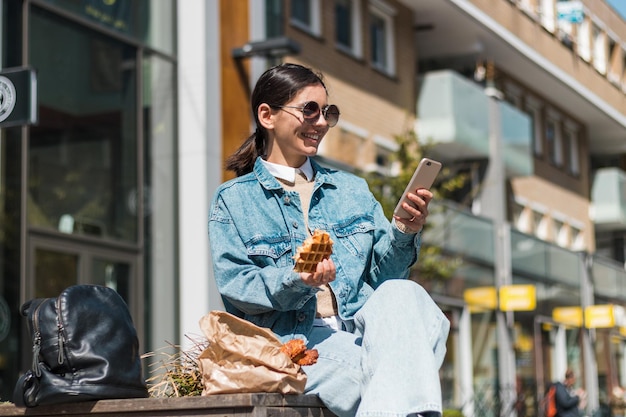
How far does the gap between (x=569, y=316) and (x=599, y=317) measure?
122 centimetres

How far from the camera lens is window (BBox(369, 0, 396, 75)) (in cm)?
2834

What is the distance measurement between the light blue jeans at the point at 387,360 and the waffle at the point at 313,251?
0.84 ft

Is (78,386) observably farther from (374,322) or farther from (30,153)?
(30,153)

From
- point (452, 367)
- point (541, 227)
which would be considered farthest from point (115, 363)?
point (541, 227)

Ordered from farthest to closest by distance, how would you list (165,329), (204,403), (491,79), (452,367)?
(491,79), (452,367), (165,329), (204,403)

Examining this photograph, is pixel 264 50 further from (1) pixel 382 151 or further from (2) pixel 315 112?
(2) pixel 315 112

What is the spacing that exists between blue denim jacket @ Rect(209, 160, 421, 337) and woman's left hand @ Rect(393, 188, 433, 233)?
0.16ft

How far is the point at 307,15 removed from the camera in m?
24.9

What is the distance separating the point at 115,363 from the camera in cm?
459

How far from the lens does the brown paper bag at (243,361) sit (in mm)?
4344

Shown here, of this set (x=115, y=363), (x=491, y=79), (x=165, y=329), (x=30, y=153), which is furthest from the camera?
(x=491, y=79)

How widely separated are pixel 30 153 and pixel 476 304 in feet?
53.7

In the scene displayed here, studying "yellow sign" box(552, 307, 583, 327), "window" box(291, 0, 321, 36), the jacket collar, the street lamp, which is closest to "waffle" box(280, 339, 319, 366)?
the jacket collar

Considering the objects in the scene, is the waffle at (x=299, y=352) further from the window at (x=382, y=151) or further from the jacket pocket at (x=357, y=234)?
the window at (x=382, y=151)
